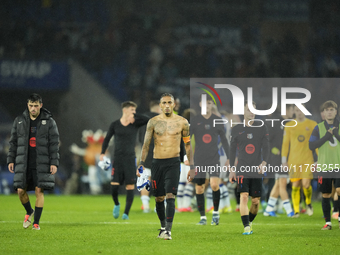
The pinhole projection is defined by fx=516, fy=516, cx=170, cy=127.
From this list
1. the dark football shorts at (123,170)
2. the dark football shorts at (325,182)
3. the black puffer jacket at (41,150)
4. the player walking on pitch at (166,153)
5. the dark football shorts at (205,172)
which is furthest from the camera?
the dark football shorts at (123,170)

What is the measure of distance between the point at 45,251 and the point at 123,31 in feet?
67.1

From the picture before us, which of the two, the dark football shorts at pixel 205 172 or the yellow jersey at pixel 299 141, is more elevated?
the yellow jersey at pixel 299 141

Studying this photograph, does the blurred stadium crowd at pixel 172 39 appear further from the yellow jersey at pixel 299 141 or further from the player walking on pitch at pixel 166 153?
the player walking on pitch at pixel 166 153

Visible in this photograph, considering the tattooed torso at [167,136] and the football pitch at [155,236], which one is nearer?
the football pitch at [155,236]

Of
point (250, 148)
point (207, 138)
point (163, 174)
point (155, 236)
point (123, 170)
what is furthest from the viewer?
point (123, 170)

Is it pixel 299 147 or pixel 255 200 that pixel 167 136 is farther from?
pixel 299 147

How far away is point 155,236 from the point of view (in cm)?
806

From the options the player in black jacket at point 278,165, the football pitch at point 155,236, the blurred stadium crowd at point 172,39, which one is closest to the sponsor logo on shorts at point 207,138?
the football pitch at point 155,236

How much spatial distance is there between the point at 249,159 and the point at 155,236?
6.45 ft

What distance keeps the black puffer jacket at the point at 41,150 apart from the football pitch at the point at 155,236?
85 cm

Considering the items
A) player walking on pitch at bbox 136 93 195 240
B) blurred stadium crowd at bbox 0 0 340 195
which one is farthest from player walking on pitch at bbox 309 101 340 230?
blurred stadium crowd at bbox 0 0 340 195

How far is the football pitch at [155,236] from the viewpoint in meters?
6.69

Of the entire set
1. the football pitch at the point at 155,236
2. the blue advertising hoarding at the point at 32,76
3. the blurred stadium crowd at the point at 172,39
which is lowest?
the football pitch at the point at 155,236

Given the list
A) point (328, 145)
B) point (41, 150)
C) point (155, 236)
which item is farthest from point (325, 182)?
point (41, 150)
